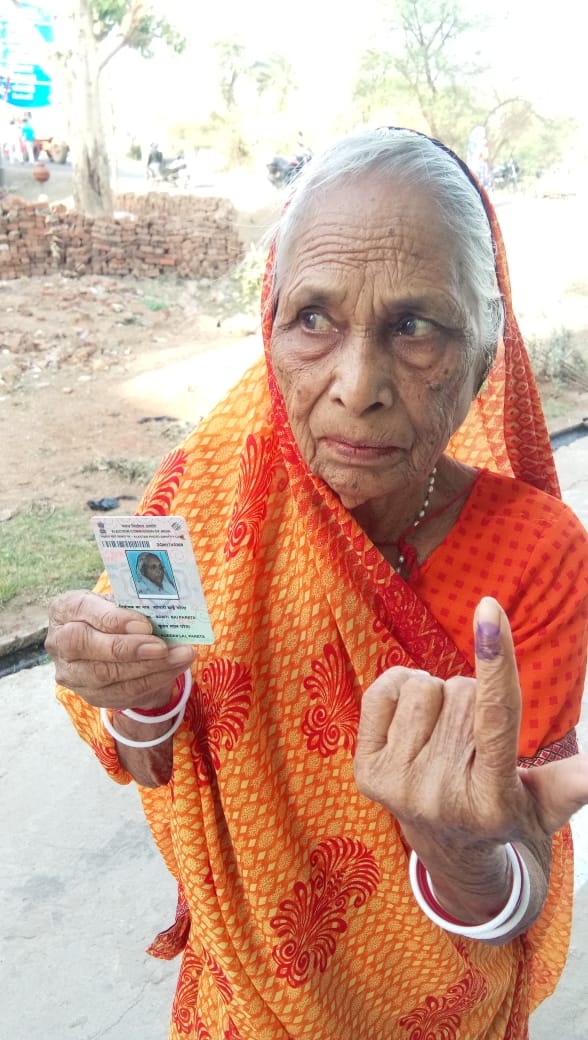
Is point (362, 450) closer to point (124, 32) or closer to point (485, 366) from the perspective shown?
point (485, 366)

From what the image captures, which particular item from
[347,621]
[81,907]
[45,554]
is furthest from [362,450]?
[45,554]

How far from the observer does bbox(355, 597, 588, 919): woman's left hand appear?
837 mm

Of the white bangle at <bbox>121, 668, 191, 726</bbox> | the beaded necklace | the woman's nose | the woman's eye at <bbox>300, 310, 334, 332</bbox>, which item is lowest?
the white bangle at <bbox>121, 668, 191, 726</bbox>

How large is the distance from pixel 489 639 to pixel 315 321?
61cm

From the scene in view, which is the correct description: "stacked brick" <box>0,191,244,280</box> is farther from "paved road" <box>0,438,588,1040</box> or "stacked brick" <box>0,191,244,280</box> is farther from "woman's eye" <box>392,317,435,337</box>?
"woman's eye" <box>392,317,435,337</box>

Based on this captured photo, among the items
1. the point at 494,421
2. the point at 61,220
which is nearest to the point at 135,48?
the point at 61,220

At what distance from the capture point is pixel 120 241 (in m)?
13.2

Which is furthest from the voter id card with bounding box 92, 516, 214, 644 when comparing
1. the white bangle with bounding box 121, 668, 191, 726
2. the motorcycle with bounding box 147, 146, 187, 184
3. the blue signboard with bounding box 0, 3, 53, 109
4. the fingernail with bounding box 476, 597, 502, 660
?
the motorcycle with bounding box 147, 146, 187, 184

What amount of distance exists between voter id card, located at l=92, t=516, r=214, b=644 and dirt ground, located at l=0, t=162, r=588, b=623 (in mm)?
3654

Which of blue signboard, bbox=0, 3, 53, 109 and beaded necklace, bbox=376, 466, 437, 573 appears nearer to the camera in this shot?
beaded necklace, bbox=376, 466, 437, 573

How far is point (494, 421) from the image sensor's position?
163 cm

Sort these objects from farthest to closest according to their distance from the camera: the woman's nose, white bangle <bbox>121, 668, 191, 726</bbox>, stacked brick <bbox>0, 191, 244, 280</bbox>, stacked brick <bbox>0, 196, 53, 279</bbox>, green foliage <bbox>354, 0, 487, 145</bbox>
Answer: green foliage <bbox>354, 0, 487, 145</bbox> → stacked brick <bbox>0, 191, 244, 280</bbox> → stacked brick <bbox>0, 196, 53, 279</bbox> → white bangle <bbox>121, 668, 191, 726</bbox> → the woman's nose

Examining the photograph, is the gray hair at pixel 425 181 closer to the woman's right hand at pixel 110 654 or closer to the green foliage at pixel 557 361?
the woman's right hand at pixel 110 654

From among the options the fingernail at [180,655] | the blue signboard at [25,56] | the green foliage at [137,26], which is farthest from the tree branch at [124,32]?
the fingernail at [180,655]
